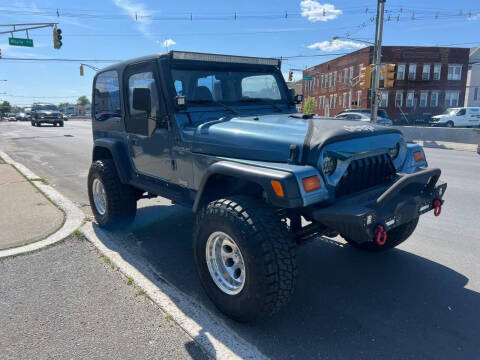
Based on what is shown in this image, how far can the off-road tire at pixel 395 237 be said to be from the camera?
12.4ft

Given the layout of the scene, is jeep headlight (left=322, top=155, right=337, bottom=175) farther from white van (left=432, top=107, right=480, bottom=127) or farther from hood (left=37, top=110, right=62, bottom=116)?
hood (left=37, top=110, right=62, bottom=116)

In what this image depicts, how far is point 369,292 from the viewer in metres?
3.34

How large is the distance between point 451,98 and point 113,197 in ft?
154

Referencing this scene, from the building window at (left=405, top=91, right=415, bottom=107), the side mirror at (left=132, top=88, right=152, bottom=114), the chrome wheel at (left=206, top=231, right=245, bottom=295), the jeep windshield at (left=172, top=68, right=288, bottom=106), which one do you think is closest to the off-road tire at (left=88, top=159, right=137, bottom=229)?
the side mirror at (left=132, top=88, right=152, bottom=114)

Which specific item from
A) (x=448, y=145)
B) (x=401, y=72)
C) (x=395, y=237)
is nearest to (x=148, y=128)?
(x=395, y=237)

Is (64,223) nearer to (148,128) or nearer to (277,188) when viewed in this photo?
(148,128)

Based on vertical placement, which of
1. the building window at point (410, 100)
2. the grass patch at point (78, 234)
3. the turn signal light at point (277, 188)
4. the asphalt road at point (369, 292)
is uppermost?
→ the building window at point (410, 100)

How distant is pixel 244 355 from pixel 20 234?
351 centimetres

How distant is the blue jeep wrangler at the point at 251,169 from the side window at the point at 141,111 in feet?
0.06

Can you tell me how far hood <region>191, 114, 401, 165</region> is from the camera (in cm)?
281

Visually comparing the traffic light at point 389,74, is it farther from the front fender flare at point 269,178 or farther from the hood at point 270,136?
the front fender flare at point 269,178

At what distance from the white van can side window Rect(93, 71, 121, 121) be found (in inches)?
1233

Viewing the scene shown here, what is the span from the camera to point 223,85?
4.05 m

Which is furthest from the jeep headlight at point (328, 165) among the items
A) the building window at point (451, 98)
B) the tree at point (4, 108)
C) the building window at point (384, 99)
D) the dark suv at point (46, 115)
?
the tree at point (4, 108)
